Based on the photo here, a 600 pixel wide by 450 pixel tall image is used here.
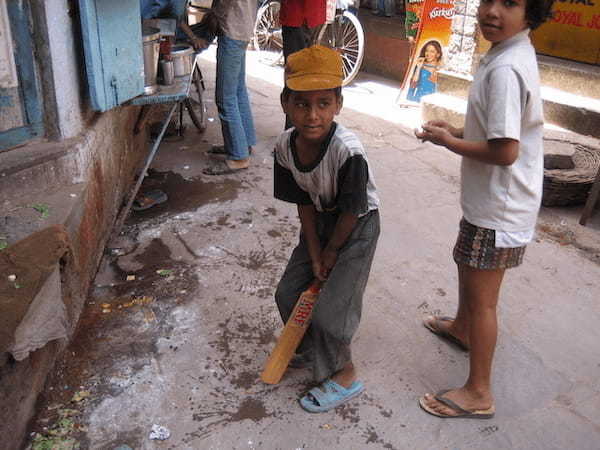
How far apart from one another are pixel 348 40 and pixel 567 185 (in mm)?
4693

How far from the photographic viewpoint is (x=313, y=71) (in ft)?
6.18

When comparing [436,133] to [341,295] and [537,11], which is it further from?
[341,295]

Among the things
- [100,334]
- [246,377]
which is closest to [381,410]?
[246,377]

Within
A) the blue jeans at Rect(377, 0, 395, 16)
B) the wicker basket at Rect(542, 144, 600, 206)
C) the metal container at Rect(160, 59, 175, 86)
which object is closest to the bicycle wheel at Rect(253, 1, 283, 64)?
the blue jeans at Rect(377, 0, 395, 16)

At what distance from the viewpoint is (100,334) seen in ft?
8.70

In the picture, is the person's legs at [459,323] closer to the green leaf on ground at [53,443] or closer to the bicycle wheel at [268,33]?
the green leaf on ground at [53,443]

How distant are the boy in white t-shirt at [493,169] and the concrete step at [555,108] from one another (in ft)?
11.8

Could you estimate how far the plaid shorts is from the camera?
2.01 metres

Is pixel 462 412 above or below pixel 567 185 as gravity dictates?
below

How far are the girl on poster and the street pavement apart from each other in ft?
8.69

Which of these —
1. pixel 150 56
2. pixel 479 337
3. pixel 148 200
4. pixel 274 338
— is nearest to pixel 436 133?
pixel 479 337

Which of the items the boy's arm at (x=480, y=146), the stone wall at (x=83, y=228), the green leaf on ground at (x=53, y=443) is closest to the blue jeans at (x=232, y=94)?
the stone wall at (x=83, y=228)

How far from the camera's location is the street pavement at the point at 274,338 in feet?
7.19

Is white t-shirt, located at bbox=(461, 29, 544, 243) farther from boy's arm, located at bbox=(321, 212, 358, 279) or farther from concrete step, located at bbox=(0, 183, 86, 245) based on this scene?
concrete step, located at bbox=(0, 183, 86, 245)
